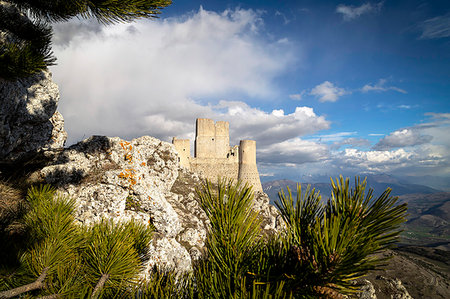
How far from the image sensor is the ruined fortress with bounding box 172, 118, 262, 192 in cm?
3416

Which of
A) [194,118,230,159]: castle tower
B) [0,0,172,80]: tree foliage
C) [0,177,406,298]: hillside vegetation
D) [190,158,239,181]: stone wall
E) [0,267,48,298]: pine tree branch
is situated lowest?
[0,267,48,298]: pine tree branch

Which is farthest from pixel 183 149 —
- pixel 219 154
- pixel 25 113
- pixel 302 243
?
pixel 302 243

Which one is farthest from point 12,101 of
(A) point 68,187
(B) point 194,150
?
(B) point 194,150

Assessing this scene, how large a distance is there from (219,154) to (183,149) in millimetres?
6061

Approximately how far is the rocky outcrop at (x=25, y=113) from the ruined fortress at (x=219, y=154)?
27.8m

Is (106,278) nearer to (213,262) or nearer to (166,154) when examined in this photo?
(213,262)

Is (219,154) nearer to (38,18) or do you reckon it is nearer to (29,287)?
(38,18)

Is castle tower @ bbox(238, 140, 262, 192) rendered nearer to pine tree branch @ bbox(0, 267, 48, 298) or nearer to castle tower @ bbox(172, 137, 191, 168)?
castle tower @ bbox(172, 137, 191, 168)

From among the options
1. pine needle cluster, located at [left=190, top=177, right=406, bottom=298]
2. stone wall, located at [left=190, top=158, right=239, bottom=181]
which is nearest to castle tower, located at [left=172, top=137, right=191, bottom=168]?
stone wall, located at [left=190, top=158, right=239, bottom=181]

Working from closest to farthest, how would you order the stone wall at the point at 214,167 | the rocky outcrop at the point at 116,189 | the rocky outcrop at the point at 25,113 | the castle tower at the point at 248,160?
the rocky outcrop at the point at 25,113 → the rocky outcrop at the point at 116,189 → the stone wall at the point at 214,167 → the castle tower at the point at 248,160

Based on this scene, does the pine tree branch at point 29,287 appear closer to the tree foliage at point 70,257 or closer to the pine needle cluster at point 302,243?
the tree foliage at point 70,257

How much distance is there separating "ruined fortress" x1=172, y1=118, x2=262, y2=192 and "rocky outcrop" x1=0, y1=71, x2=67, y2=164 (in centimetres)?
2776

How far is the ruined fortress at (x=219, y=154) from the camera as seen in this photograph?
112 feet

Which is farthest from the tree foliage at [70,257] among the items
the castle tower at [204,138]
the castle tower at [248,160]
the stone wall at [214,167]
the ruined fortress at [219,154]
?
the castle tower at [248,160]
